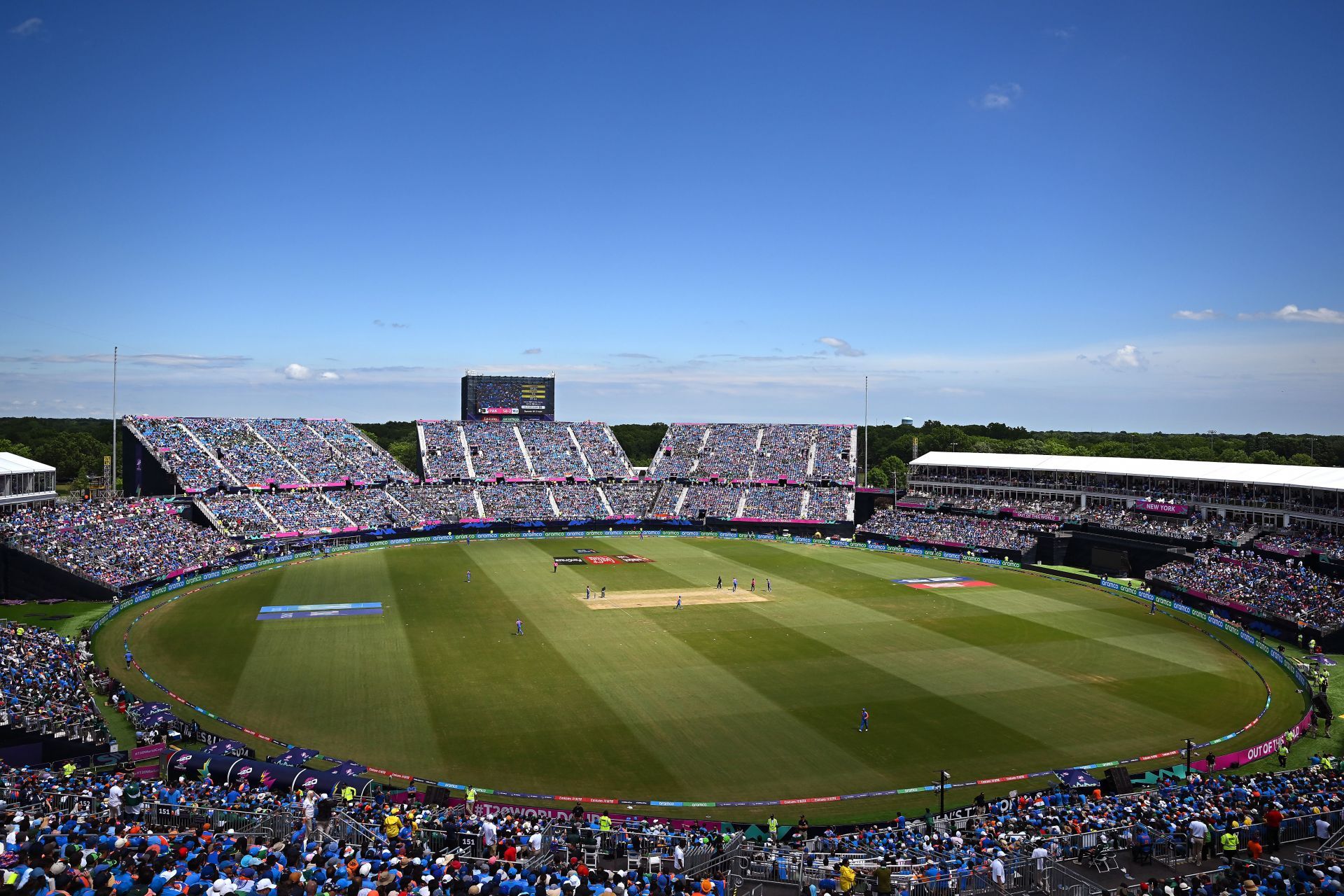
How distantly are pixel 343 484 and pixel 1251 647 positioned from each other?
73.0 meters

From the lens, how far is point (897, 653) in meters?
39.5

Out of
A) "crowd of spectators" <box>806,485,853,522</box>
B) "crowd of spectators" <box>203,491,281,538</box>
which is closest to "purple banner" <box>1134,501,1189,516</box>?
"crowd of spectators" <box>806,485,853,522</box>

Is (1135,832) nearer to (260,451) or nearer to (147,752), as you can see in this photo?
(147,752)

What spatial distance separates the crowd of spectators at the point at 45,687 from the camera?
24.0 m

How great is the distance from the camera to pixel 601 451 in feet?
331

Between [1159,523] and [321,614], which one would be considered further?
[1159,523]

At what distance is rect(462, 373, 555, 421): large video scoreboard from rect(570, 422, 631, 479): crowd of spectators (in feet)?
15.0

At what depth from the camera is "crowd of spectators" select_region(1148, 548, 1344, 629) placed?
4362 cm

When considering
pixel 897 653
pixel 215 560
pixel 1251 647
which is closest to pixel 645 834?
pixel 897 653

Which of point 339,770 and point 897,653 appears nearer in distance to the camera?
point 339,770

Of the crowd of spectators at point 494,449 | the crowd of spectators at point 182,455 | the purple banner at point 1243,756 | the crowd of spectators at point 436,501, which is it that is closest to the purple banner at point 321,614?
the crowd of spectators at point 436,501

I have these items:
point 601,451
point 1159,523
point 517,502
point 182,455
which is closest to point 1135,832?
point 1159,523

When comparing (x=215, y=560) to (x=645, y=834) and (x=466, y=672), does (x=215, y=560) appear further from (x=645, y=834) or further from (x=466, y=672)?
(x=645, y=834)

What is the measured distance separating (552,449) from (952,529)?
45.8 meters
